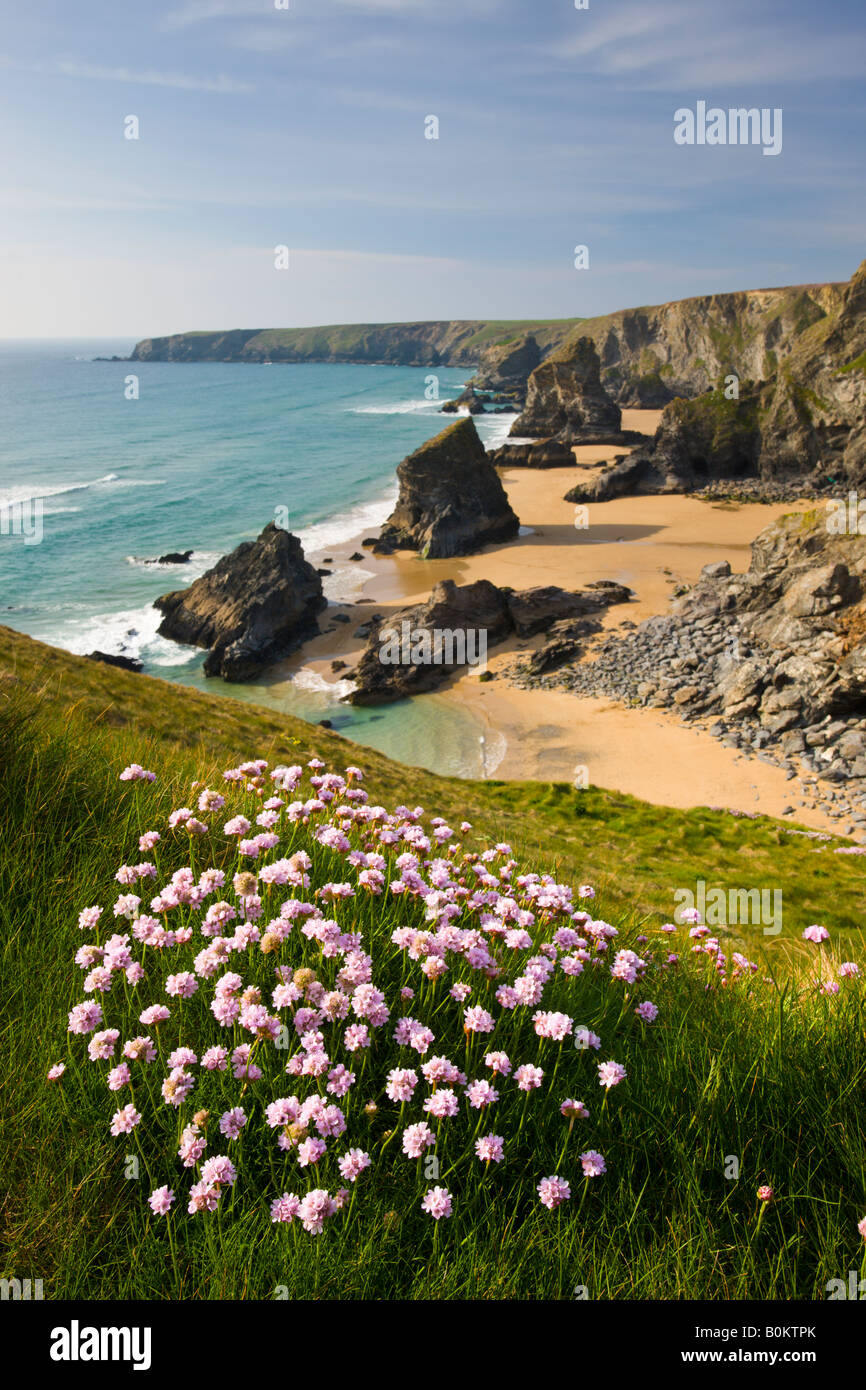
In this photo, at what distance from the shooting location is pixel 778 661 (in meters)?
30.2

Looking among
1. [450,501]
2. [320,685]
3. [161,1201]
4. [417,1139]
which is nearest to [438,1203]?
[417,1139]

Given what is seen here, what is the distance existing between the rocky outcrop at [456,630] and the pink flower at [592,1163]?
32.4 metres

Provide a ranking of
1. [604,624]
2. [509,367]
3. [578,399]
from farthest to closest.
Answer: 1. [509,367]
2. [578,399]
3. [604,624]

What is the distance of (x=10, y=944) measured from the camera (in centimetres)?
395

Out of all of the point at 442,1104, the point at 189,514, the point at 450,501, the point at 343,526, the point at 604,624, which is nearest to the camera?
the point at 442,1104

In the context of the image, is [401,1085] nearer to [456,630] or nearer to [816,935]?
[816,935]

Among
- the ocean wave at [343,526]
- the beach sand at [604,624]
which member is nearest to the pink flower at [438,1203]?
the beach sand at [604,624]

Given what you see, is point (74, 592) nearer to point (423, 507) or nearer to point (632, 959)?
point (423, 507)

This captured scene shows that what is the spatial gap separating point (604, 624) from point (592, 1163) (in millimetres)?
38813

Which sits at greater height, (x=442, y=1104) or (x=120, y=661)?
(x=442, y=1104)

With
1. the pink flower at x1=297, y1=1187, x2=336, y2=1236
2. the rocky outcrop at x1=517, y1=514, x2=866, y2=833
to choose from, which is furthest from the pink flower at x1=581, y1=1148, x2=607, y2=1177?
the rocky outcrop at x1=517, y1=514, x2=866, y2=833

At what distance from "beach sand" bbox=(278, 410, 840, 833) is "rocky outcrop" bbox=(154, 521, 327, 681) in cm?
174

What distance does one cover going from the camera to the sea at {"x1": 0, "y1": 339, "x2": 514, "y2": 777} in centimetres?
3478
